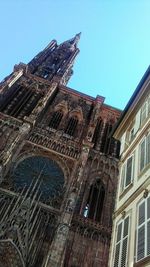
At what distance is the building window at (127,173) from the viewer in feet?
27.3

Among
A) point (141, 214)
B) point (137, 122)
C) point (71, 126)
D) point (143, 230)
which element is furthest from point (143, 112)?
point (71, 126)

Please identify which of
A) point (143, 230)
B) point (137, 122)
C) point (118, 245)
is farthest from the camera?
point (137, 122)

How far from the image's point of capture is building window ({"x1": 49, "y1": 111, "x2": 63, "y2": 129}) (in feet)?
73.6

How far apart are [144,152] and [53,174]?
11.1m

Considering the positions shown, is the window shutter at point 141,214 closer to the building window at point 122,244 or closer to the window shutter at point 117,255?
the building window at point 122,244

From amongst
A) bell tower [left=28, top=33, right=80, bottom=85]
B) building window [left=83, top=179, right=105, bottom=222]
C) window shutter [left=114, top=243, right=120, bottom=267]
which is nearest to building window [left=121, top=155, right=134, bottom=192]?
window shutter [left=114, top=243, right=120, bottom=267]

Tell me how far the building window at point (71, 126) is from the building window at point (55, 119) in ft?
2.82

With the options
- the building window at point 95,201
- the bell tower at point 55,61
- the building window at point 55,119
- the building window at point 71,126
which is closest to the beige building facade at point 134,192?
the building window at point 95,201

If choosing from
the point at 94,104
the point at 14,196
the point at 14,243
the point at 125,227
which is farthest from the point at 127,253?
the point at 94,104

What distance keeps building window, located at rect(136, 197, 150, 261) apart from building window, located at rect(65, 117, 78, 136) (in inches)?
628

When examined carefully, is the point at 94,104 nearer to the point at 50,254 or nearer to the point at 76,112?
the point at 76,112

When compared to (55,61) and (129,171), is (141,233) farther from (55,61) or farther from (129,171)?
(55,61)

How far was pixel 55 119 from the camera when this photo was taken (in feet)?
75.7

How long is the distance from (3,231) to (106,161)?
9196mm
